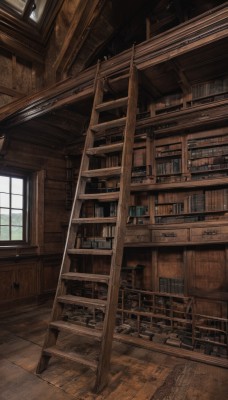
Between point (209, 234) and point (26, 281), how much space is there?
122 inches

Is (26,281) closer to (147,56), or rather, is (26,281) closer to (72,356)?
(72,356)

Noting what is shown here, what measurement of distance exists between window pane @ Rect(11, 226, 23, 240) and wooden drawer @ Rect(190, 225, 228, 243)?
Answer: 2957 mm

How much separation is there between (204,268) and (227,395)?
179cm

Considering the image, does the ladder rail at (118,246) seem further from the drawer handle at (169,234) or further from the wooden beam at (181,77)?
the drawer handle at (169,234)

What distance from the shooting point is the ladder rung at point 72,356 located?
196 cm

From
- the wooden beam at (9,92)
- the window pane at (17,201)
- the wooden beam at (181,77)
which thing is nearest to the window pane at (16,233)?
the window pane at (17,201)

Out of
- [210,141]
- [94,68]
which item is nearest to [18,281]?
[94,68]

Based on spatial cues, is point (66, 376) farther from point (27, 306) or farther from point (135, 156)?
point (135, 156)

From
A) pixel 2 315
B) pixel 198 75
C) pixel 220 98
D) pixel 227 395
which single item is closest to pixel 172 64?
pixel 198 75

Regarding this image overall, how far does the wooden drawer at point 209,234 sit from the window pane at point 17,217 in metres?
2.97

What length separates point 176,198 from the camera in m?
3.99

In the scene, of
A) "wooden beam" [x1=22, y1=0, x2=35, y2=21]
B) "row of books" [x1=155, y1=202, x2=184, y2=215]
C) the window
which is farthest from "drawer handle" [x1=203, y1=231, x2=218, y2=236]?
"wooden beam" [x1=22, y1=0, x2=35, y2=21]

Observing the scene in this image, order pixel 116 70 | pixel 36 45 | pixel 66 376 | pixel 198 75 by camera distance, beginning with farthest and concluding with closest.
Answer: pixel 36 45, pixel 198 75, pixel 116 70, pixel 66 376

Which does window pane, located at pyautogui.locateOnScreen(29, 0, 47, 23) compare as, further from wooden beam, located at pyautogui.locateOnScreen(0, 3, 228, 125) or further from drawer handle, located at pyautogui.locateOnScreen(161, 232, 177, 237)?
drawer handle, located at pyautogui.locateOnScreen(161, 232, 177, 237)
